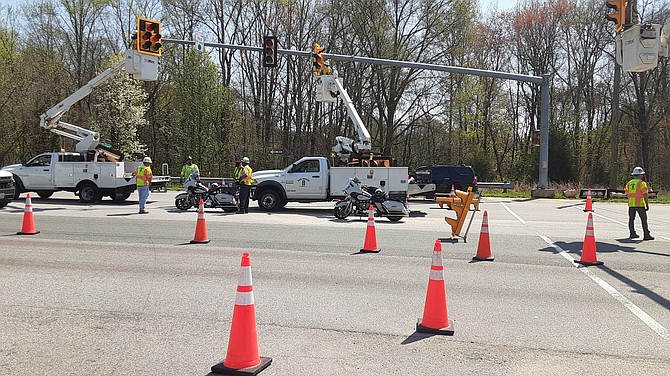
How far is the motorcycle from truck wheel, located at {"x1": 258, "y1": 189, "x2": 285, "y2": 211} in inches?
123

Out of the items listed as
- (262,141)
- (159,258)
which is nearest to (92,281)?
(159,258)

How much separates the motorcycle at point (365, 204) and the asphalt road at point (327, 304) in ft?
10.4

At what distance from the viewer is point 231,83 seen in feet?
153

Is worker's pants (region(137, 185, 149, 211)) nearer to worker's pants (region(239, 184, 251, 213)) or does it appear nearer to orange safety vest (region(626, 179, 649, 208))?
worker's pants (region(239, 184, 251, 213))

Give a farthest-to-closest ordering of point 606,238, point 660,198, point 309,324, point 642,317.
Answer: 1. point 660,198
2. point 606,238
3. point 642,317
4. point 309,324

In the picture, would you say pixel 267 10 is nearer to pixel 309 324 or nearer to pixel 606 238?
pixel 606 238

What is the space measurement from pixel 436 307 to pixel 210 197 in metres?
13.8

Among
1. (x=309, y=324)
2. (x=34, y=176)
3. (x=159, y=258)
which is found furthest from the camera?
(x=34, y=176)

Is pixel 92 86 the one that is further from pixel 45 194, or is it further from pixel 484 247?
pixel 484 247

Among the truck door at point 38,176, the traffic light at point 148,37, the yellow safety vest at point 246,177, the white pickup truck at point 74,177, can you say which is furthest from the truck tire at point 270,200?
the truck door at point 38,176

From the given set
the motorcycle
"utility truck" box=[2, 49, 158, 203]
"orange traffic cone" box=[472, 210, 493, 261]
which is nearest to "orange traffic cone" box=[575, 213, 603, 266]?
"orange traffic cone" box=[472, 210, 493, 261]

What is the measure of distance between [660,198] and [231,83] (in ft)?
107

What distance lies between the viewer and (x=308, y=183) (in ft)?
63.7

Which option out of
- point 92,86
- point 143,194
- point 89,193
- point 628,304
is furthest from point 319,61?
point 628,304
